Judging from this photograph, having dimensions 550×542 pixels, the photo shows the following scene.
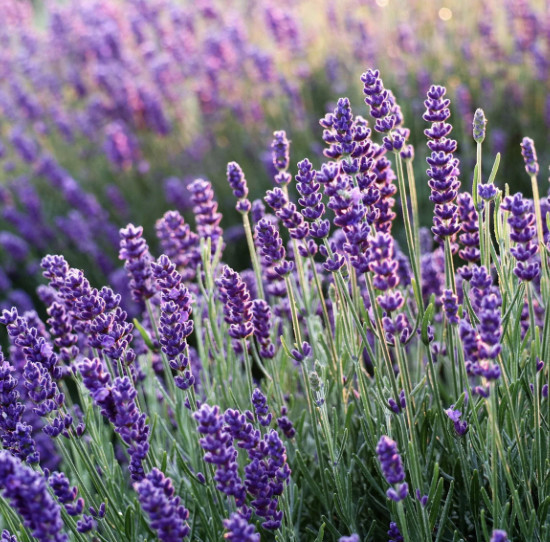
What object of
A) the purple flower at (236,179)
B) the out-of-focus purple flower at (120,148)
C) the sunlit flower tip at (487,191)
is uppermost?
the purple flower at (236,179)

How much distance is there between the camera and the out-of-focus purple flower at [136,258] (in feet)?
Answer: 6.75

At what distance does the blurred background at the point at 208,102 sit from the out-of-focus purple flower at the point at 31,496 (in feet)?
Result: 11.2

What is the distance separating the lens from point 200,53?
24.3 feet

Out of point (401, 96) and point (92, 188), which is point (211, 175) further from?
point (401, 96)

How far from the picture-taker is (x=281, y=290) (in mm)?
2635

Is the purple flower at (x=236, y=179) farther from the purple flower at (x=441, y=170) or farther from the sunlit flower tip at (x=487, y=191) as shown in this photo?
the sunlit flower tip at (x=487, y=191)

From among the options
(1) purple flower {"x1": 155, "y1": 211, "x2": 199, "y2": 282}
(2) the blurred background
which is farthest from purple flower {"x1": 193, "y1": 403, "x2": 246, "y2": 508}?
(2) the blurred background

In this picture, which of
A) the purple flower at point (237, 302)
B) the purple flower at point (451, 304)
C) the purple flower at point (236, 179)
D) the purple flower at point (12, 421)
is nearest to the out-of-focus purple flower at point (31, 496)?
the purple flower at point (12, 421)

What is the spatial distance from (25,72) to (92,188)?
2211 millimetres

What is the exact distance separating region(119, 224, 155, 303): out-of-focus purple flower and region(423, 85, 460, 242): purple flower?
2.62 ft

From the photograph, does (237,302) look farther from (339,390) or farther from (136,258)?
(339,390)

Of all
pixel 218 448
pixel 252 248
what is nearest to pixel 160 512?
pixel 218 448

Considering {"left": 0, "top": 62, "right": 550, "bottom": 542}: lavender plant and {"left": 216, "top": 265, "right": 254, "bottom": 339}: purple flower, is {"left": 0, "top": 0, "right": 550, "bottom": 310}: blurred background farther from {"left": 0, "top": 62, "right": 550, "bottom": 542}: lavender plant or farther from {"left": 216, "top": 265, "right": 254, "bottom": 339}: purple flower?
{"left": 216, "top": 265, "right": 254, "bottom": 339}: purple flower

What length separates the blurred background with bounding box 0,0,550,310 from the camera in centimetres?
568
